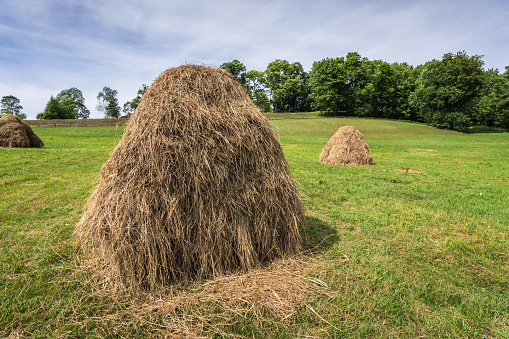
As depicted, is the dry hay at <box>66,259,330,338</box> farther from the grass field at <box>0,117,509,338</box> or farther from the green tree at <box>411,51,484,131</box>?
the green tree at <box>411,51,484,131</box>

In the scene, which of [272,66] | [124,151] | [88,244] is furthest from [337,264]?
[272,66]

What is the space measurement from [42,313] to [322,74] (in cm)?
8241

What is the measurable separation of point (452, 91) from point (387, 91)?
25.6m

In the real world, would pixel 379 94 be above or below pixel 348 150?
above

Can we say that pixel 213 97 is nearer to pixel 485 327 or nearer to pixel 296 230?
pixel 296 230

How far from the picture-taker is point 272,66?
310 ft

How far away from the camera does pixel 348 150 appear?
17.1m

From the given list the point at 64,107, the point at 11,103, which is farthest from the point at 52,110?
the point at 11,103

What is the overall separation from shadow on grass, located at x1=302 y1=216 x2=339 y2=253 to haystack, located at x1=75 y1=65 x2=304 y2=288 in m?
0.67

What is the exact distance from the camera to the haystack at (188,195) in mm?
3941

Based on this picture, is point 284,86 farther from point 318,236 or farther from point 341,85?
point 318,236

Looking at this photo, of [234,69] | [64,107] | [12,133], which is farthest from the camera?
[64,107]

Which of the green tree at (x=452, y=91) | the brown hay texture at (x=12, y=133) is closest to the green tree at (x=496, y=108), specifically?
the green tree at (x=452, y=91)

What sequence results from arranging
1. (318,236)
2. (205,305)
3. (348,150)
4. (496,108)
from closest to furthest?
1. (205,305)
2. (318,236)
3. (348,150)
4. (496,108)
